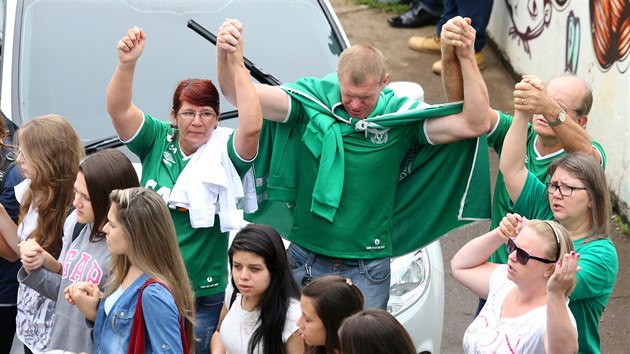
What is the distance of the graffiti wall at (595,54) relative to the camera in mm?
8383

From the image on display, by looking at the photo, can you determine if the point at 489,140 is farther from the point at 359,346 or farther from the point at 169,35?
the point at 169,35

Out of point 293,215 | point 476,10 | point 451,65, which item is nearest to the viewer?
point 451,65

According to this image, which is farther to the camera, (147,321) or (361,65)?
(361,65)

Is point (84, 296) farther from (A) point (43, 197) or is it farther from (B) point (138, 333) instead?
(A) point (43, 197)

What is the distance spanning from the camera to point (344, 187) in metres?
5.14

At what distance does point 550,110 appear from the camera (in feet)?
15.4

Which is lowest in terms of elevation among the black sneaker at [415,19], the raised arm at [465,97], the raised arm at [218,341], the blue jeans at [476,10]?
the black sneaker at [415,19]

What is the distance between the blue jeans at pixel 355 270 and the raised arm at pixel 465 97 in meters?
0.72

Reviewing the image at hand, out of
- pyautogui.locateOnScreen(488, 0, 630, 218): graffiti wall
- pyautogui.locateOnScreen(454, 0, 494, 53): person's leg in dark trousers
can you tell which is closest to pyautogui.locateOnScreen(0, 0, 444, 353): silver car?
pyautogui.locateOnScreen(488, 0, 630, 218): graffiti wall

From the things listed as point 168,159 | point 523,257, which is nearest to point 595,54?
point 168,159

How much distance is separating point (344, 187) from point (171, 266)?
110cm

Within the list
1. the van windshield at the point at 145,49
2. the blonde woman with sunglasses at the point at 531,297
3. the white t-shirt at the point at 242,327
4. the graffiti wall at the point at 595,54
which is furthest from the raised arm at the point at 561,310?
the graffiti wall at the point at 595,54

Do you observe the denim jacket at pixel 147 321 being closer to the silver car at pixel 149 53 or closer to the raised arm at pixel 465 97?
the raised arm at pixel 465 97

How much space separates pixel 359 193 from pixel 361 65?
0.65 m
